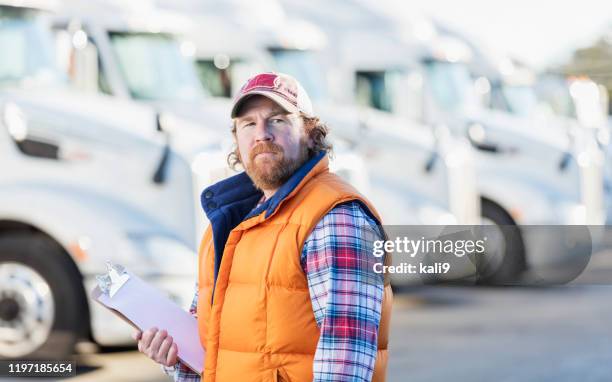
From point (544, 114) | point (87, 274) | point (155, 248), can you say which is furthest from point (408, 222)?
point (87, 274)

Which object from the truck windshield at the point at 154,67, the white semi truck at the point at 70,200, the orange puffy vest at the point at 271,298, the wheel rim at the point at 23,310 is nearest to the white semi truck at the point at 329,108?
the truck windshield at the point at 154,67

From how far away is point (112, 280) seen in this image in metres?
2.58

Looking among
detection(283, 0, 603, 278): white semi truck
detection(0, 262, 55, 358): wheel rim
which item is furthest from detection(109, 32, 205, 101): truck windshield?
detection(0, 262, 55, 358): wheel rim

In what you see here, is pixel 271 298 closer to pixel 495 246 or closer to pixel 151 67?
pixel 495 246

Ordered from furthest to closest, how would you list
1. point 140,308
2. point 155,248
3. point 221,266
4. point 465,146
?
point 465,146, point 155,248, point 140,308, point 221,266

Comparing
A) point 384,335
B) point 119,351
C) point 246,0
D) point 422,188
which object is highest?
point 246,0

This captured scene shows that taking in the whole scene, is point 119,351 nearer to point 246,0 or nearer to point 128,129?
point 128,129

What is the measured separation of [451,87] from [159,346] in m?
3.07

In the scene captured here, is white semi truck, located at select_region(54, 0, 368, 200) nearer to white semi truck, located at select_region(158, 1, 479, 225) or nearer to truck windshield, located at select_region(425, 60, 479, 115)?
white semi truck, located at select_region(158, 1, 479, 225)

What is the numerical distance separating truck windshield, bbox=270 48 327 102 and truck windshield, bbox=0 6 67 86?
111cm

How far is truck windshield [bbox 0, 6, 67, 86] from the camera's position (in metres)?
4.81

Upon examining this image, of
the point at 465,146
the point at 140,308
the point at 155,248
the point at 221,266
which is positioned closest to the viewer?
the point at 221,266

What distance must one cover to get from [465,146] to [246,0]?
1.17m

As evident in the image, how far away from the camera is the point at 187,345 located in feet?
8.56
